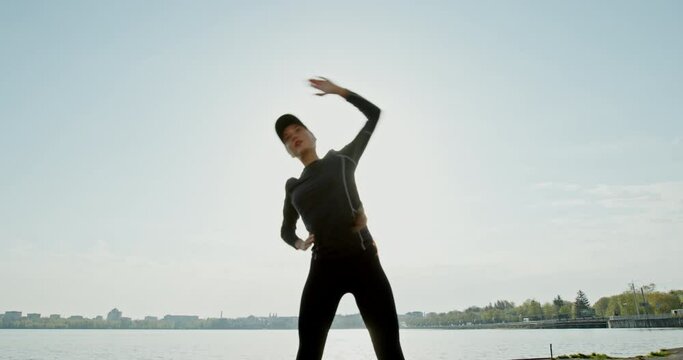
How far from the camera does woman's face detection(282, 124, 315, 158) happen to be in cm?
334

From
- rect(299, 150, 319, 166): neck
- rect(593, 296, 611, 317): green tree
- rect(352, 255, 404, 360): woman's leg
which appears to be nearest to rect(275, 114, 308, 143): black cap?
rect(299, 150, 319, 166): neck

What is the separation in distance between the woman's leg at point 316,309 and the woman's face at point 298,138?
2.93 ft

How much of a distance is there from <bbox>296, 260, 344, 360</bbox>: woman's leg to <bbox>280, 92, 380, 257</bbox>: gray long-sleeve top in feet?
0.59

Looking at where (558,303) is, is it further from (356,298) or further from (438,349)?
(356,298)

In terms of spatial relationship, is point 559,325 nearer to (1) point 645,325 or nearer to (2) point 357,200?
(1) point 645,325

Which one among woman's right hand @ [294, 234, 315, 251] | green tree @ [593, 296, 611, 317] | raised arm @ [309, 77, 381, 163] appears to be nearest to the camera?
woman's right hand @ [294, 234, 315, 251]

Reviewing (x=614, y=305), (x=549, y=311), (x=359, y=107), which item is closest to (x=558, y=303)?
(x=549, y=311)

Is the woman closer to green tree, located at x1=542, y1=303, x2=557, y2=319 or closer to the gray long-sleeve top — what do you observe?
the gray long-sleeve top

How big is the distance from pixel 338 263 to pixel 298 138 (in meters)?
1.02

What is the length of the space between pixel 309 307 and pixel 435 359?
209ft

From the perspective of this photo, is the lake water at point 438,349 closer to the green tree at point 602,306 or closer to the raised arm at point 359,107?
the raised arm at point 359,107

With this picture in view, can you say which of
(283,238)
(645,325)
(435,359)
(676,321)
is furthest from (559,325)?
(283,238)

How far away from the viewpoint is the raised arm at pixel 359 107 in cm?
329

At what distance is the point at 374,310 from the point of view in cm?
287
